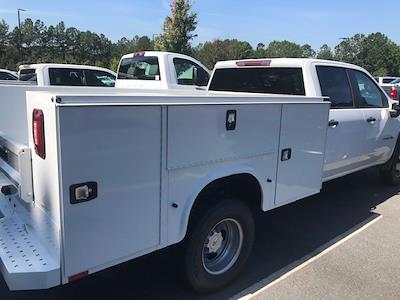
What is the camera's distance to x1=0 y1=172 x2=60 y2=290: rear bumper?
2.26 meters

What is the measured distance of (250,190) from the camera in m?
3.61

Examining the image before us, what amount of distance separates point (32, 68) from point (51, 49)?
7332cm

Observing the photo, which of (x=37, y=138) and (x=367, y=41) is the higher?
(x=367, y=41)

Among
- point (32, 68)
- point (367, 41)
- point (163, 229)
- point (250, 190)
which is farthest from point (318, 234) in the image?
point (367, 41)

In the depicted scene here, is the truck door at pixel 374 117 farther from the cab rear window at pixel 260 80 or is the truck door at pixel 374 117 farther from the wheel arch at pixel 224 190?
the wheel arch at pixel 224 190

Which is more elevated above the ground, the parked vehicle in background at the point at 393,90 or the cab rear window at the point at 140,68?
the cab rear window at the point at 140,68

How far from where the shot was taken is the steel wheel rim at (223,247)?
11.3 feet

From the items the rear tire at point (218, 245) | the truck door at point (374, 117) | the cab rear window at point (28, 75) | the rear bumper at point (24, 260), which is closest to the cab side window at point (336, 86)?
the truck door at point (374, 117)

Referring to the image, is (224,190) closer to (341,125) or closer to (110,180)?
(110,180)

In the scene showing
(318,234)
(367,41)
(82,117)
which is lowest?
(318,234)

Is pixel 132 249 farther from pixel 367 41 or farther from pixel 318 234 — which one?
pixel 367 41

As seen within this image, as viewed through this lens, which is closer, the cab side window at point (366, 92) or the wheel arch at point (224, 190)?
the wheel arch at point (224, 190)

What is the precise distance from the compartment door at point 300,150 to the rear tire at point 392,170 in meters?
2.95

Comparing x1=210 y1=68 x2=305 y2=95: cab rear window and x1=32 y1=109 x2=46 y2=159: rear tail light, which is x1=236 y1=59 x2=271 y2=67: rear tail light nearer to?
x1=210 y1=68 x2=305 y2=95: cab rear window
